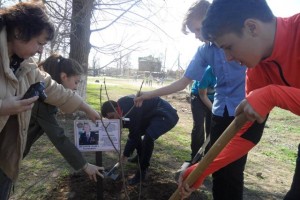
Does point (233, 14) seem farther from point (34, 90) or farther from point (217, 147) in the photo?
point (34, 90)

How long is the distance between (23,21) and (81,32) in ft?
17.1

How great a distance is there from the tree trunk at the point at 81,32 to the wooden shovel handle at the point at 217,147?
5400 millimetres

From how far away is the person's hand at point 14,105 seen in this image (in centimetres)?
187

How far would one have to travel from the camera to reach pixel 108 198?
3.34 m

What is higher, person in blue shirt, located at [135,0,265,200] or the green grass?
person in blue shirt, located at [135,0,265,200]

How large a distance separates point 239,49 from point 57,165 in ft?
10.4

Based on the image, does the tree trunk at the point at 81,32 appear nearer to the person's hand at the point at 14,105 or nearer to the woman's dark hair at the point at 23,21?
the woman's dark hair at the point at 23,21

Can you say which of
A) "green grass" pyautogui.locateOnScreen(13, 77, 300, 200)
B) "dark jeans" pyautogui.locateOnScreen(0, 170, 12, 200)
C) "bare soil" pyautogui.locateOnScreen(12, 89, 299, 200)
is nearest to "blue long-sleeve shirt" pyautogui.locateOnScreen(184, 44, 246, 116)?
"bare soil" pyautogui.locateOnScreen(12, 89, 299, 200)

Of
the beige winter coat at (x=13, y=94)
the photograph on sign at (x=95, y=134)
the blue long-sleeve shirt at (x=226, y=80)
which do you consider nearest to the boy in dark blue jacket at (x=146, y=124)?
the photograph on sign at (x=95, y=134)

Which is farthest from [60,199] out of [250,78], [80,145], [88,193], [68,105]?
[250,78]

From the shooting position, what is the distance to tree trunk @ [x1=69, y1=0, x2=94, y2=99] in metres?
6.75

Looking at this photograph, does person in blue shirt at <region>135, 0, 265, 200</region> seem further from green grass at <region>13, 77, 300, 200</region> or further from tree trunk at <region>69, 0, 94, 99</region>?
tree trunk at <region>69, 0, 94, 99</region>

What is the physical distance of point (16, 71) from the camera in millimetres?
2086

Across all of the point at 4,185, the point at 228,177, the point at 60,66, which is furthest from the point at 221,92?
the point at 4,185
